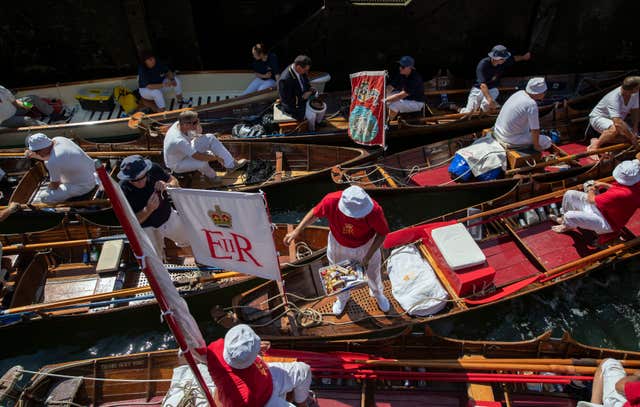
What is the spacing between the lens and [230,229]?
21.4 ft

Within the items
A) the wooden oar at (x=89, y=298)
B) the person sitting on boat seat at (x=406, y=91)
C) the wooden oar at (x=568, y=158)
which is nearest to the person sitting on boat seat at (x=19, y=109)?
the wooden oar at (x=89, y=298)

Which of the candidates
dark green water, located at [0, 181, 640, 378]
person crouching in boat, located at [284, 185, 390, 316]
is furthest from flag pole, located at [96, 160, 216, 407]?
dark green water, located at [0, 181, 640, 378]

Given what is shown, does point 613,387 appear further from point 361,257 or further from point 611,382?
point 361,257

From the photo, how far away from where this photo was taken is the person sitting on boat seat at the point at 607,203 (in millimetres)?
7972

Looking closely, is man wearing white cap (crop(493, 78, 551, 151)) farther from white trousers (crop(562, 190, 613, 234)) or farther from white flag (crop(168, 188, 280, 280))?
white flag (crop(168, 188, 280, 280))

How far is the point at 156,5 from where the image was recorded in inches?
544

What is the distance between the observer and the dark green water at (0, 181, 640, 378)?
8.81 m

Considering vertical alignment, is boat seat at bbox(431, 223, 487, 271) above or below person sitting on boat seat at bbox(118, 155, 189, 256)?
below

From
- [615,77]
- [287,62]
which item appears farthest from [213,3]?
[615,77]

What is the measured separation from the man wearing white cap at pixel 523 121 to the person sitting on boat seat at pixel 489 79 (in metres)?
1.40

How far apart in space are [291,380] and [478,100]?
30.0ft

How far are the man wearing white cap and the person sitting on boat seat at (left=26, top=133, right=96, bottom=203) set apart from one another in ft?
29.0

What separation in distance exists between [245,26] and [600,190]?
38.9ft

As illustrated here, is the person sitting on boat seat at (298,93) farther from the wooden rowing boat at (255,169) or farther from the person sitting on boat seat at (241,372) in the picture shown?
the person sitting on boat seat at (241,372)
